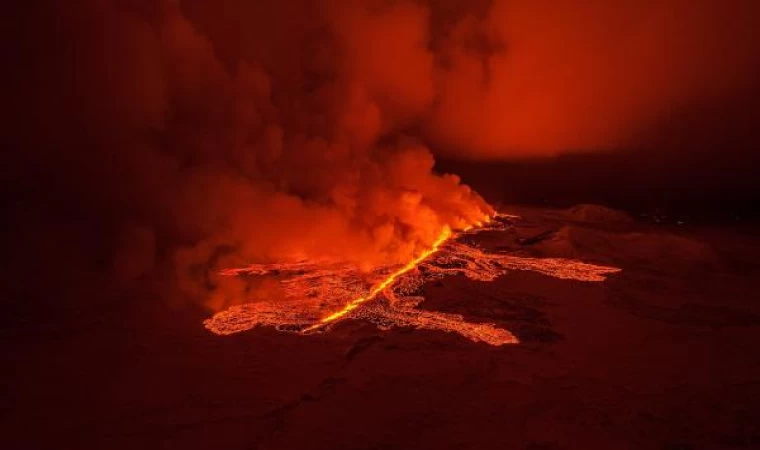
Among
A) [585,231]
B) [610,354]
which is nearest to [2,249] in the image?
[610,354]

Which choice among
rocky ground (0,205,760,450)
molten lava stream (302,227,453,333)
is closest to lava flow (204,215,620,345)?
molten lava stream (302,227,453,333)

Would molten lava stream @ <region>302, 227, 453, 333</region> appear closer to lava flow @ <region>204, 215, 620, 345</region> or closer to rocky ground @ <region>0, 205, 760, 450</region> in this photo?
lava flow @ <region>204, 215, 620, 345</region>

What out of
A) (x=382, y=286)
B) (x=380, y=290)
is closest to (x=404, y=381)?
(x=380, y=290)

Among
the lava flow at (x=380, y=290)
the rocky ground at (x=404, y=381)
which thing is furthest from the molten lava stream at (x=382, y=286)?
Answer: the rocky ground at (x=404, y=381)

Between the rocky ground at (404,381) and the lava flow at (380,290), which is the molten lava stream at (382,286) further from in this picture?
the rocky ground at (404,381)

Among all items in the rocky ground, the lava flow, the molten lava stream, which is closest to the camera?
the rocky ground

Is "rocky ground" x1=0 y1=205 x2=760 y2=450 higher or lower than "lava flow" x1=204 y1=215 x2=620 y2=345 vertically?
lower

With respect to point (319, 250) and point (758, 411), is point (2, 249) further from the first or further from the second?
point (758, 411)
